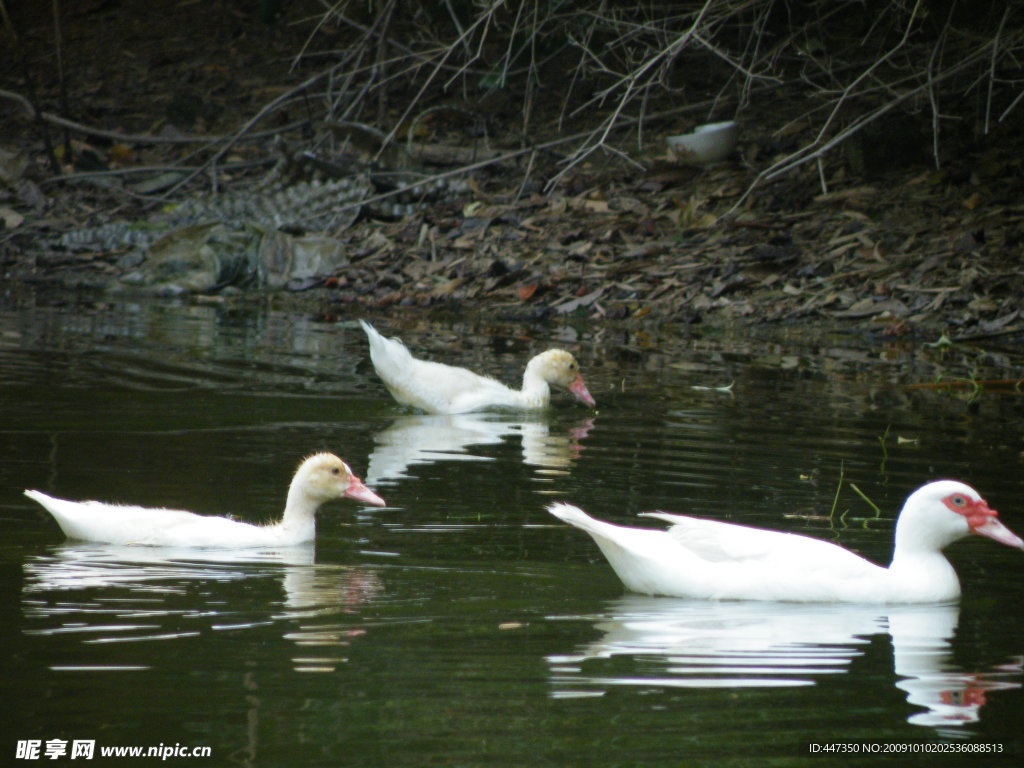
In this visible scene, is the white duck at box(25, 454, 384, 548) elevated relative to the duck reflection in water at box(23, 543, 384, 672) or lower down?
elevated

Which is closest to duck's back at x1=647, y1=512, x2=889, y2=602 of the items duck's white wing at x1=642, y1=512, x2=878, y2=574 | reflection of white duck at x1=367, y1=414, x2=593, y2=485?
duck's white wing at x1=642, y1=512, x2=878, y2=574

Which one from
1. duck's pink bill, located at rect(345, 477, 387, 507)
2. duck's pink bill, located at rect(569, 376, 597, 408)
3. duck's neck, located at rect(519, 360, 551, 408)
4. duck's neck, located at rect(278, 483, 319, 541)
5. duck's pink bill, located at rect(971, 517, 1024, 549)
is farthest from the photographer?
duck's neck, located at rect(519, 360, 551, 408)

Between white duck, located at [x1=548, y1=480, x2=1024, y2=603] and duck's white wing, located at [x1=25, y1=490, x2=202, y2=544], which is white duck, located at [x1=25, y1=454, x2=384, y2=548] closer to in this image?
duck's white wing, located at [x1=25, y1=490, x2=202, y2=544]

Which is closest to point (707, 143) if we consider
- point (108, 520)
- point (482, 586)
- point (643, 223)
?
point (643, 223)

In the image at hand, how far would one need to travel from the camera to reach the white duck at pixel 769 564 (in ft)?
18.3

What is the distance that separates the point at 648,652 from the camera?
480 cm

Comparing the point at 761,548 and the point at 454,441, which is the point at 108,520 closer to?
the point at 761,548

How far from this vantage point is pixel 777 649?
4871 mm

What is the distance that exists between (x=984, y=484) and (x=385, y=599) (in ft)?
12.3

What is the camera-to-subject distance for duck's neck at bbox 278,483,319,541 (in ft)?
21.2

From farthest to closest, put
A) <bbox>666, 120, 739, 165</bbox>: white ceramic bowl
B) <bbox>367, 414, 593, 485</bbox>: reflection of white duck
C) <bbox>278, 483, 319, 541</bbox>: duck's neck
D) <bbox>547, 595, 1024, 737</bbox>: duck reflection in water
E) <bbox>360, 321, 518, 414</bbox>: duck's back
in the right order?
<bbox>666, 120, 739, 165</bbox>: white ceramic bowl → <bbox>360, 321, 518, 414</bbox>: duck's back → <bbox>367, 414, 593, 485</bbox>: reflection of white duck → <bbox>278, 483, 319, 541</bbox>: duck's neck → <bbox>547, 595, 1024, 737</bbox>: duck reflection in water

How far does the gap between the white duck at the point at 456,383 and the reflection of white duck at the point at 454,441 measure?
0.36 ft

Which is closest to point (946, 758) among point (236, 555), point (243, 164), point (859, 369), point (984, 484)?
point (236, 555)

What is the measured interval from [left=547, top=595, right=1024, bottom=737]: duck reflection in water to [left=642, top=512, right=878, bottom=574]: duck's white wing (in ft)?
0.54
